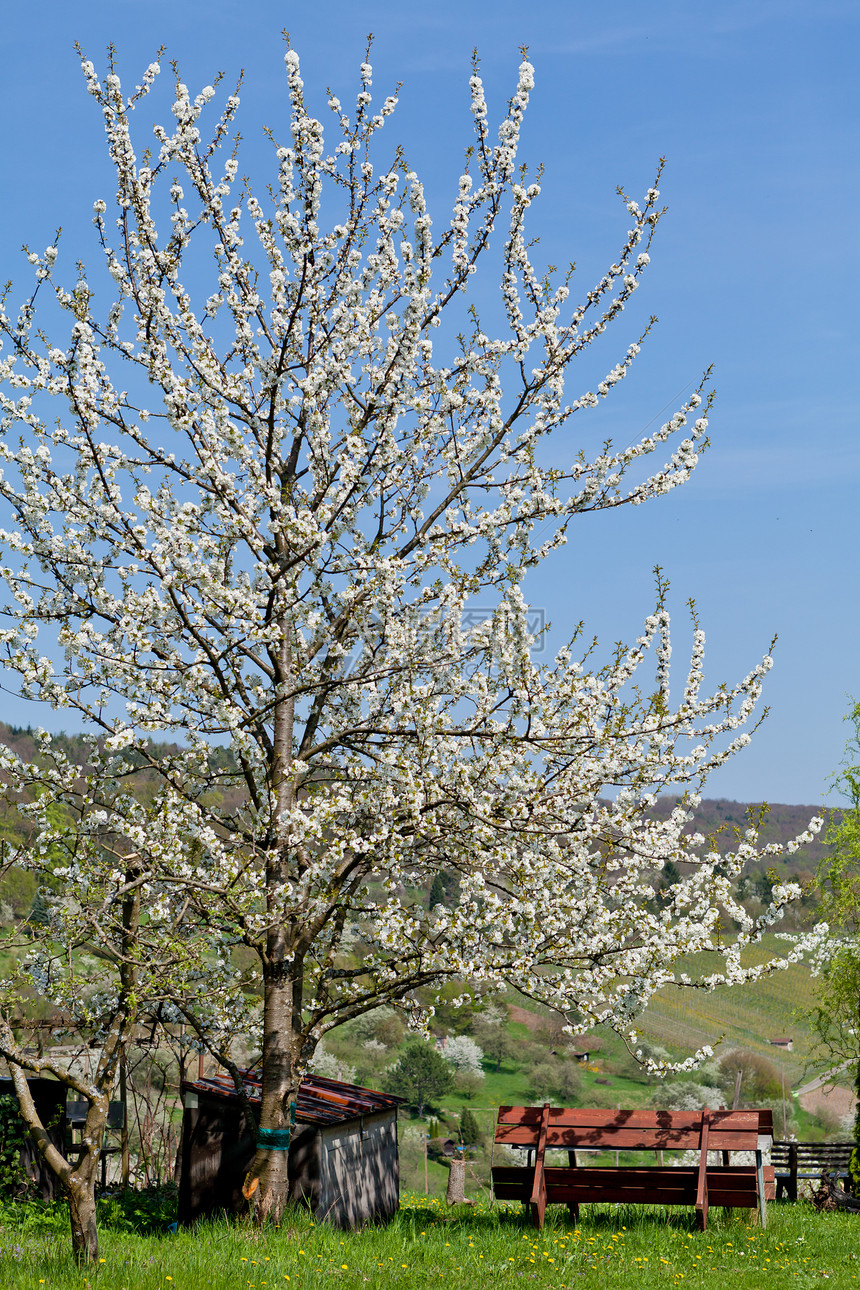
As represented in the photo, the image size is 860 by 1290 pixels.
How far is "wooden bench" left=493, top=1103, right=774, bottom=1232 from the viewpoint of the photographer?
9773mm

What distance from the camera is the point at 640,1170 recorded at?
9852 millimetres

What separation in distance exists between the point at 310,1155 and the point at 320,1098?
3.87ft

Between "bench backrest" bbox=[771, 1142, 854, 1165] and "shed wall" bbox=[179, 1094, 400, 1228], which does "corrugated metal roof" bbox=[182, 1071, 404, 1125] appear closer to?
"shed wall" bbox=[179, 1094, 400, 1228]

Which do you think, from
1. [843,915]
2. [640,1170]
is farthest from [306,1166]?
[843,915]

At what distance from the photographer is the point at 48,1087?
12.8 meters

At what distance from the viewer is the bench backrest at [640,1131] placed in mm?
9820

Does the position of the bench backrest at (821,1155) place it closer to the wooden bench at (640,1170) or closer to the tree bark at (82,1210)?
the wooden bench at (640,1170)

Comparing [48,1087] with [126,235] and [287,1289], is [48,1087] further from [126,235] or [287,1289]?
[126,235]

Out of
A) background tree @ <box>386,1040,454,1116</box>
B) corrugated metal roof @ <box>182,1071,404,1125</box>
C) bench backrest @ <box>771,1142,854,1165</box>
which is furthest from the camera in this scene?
background tree @ <box>386,1040,454,1116</box>

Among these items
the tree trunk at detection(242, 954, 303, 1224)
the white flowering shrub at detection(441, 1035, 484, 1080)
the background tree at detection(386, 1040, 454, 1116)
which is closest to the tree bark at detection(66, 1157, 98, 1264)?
the tree trunk at detection(242, 954, 303, 1224)

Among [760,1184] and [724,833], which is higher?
[724,833]

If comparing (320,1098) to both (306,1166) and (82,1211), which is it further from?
(82,1211)

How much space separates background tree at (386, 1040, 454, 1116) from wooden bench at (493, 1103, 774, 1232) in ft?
A: 139

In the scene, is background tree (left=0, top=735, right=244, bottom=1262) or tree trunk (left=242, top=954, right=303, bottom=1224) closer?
background tree (left=0, top=735, right=244, bottom=1262)
